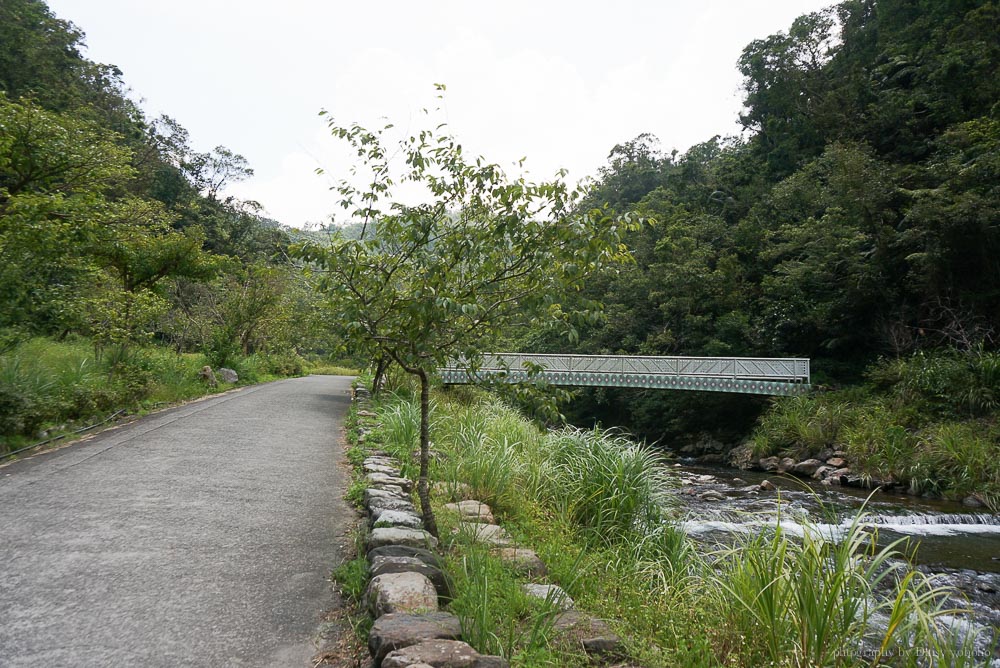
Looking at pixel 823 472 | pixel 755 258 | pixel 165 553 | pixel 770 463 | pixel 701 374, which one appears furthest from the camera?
pixel 755 258

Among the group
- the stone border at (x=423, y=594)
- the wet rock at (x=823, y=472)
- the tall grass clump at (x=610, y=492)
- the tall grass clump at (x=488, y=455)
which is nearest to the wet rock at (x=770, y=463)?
the wet rock at (x=823, y=472)

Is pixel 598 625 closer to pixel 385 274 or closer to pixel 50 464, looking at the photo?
pixel 385 274

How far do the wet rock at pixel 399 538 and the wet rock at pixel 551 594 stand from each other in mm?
698

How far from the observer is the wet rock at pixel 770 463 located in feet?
49.6

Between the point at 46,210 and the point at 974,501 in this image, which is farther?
the point at 974,501

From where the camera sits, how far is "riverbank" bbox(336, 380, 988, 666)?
246 centimetres

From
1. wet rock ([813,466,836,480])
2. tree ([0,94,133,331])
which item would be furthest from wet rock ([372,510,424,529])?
wet rock ([813,466,836,480])

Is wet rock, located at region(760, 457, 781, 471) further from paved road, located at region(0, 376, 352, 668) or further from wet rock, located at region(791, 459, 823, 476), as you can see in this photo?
paved road, located at region(0, 376, 352, 668)

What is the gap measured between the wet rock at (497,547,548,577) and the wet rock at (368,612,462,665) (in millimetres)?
870

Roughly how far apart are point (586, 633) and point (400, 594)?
2.91 ft

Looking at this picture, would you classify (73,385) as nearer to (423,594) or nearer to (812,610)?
(423,594)

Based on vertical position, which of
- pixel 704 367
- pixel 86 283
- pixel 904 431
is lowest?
pixel 904 431

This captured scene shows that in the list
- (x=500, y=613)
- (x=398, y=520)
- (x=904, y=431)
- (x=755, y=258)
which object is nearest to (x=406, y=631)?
(x=500, y=613)

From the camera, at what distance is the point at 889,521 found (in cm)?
884
